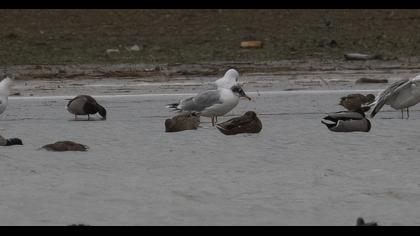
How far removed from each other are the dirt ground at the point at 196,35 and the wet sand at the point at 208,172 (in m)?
7.29

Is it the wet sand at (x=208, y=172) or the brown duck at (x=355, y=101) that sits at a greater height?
the brown duck at (x=355, y=101)

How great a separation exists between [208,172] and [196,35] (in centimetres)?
1415

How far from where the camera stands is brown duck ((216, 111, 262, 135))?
10031mm

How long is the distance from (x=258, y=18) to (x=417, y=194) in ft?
56.5

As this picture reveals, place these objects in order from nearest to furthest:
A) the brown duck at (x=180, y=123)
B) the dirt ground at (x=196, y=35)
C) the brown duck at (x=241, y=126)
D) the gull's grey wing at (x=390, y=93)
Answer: the brown duck at (x=241, y=126), the brown duck at (x=180, y=123), the gull's grey wing at (x=390, y=93), the dirt ground at (x=196, y=35)

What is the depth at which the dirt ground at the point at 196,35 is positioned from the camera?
65.1ft

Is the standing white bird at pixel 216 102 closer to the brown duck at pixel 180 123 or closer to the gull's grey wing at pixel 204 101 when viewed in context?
the gull's grey wing at pixel 204 101

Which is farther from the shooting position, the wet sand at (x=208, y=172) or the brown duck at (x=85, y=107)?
the brown duck at (x=85, y=107)

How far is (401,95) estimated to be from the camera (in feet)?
36.1

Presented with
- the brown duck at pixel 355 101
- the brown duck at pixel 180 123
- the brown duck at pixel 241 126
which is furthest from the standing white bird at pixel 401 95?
the brown duck at pixel 180 123

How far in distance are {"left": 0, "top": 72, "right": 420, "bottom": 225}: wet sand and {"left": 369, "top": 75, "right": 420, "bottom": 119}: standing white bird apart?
0.63ft

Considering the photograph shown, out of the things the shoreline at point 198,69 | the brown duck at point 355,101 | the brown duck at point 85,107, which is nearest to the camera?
the brown duck at point 85,107

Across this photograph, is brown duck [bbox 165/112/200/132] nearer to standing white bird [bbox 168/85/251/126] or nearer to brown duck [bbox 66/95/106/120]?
standing white bird [bbox 168/85/251/126]
